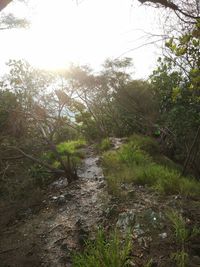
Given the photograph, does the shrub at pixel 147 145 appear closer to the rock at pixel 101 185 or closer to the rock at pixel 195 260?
the rock at pixel 101 185

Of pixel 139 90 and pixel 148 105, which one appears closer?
pixel 148 105

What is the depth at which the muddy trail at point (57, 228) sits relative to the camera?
3.29 metres

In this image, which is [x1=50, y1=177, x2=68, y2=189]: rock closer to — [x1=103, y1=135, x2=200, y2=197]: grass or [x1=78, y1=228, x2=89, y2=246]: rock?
[x1=103, y1=135, x2=200, y2=197]: grass

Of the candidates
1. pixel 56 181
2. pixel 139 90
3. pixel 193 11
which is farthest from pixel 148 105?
pixel 193 11

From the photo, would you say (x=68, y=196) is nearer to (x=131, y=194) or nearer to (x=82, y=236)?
(x=131, y=194)

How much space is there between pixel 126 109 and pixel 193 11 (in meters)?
9.00

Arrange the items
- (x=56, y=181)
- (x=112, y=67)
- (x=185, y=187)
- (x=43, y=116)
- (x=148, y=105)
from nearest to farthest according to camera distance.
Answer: (x=185, y=187)
(x=56, y=181)
(x=43, y=116)
(x=148, y=105)
(x=112, y=67)

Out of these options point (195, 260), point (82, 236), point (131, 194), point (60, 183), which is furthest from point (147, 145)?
point (195, 260)

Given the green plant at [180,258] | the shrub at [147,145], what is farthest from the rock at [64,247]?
the shrub at [147,145]

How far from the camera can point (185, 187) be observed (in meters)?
4.54

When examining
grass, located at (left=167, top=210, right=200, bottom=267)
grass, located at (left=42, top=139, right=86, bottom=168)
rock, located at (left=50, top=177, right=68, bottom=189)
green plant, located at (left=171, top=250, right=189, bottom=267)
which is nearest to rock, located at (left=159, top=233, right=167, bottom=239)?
grass, located at (left=167, top=210, right=200, bottom=267)

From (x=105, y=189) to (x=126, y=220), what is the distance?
1.49 metres

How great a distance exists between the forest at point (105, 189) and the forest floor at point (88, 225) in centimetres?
1

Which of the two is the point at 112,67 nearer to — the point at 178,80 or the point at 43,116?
the point at 178,80
